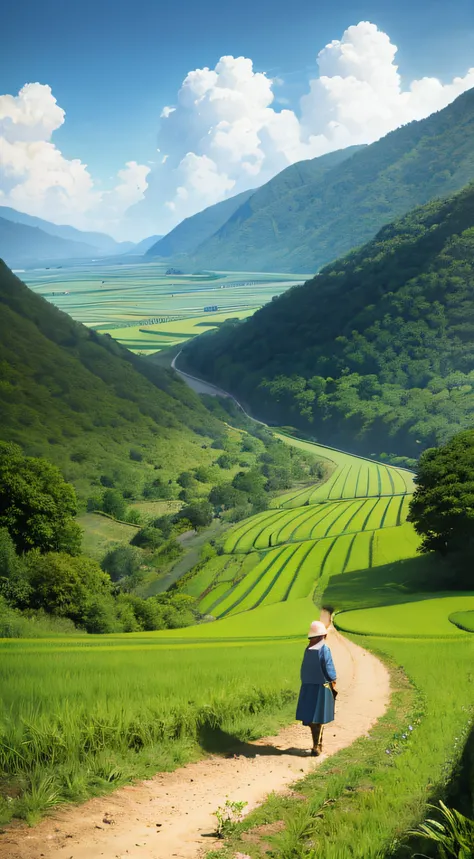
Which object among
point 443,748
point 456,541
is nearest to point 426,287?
point 456,541

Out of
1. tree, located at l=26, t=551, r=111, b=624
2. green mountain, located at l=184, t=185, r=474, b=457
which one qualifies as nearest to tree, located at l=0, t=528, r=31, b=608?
tree, located at l=26, t=551, r=111, b=624

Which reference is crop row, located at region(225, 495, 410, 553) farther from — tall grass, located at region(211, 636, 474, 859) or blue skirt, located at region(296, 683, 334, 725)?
blue skirt, located at region(296, 683, 334, 725)

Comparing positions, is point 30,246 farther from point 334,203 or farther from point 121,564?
point 121,564

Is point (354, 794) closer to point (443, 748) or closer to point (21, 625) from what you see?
point (443, 748)

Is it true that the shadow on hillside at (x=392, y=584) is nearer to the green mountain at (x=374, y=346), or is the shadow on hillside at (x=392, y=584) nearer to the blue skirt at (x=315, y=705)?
the blue skirt at (x=315, y=705)

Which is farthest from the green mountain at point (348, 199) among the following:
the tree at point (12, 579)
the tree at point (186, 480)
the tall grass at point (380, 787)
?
the tall grass at point (380, 787)

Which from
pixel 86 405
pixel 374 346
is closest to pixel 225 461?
pixel 86 405

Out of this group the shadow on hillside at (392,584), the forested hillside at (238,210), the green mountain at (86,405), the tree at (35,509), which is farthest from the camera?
the forested hillside at (238,210)
